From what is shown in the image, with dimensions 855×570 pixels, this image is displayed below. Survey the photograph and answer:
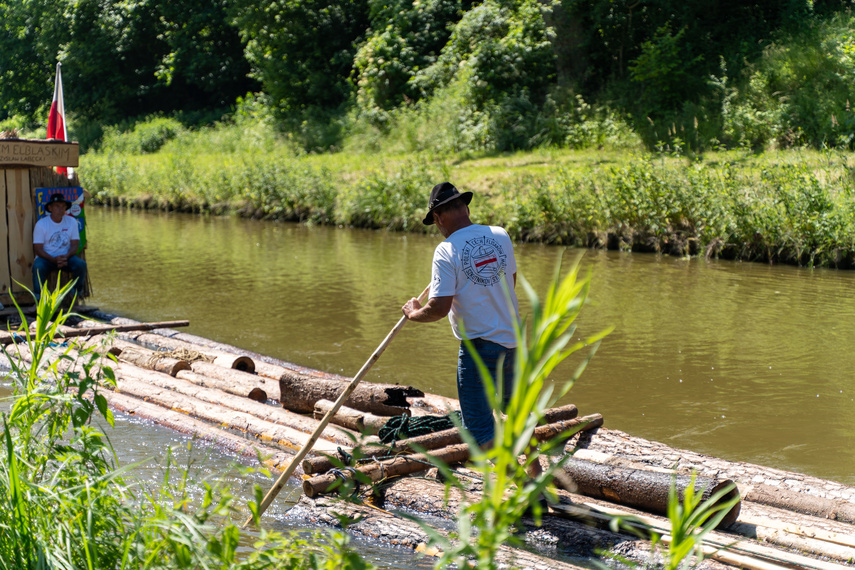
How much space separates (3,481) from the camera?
3.62 meters

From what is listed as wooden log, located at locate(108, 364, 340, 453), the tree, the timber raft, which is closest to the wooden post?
wooden log, located at locate(108, 364, 340, 453)

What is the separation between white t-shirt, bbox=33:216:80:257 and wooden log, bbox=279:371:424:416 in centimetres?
480

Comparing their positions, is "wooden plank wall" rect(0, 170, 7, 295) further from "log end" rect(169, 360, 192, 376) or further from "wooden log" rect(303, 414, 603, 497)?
"wooden log" rect(303, 414, 603, 497)

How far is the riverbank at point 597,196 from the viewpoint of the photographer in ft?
53.5

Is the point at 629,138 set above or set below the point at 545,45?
below

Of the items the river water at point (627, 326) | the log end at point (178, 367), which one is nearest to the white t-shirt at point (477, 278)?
the river water at point (627, 326)

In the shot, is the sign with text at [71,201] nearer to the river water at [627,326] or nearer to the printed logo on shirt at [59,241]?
the printed logo on shirt at [59,241]

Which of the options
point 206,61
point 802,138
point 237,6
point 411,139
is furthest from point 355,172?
point 206,61

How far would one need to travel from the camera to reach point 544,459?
6117 millimetres

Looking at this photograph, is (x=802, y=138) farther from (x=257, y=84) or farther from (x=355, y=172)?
(x=257, y=84)

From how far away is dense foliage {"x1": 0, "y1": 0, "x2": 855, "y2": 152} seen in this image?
2305cm

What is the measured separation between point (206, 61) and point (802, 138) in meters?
31.2

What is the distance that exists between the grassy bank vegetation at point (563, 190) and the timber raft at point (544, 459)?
11.3 metres

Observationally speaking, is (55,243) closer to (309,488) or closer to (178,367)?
(178,367)
